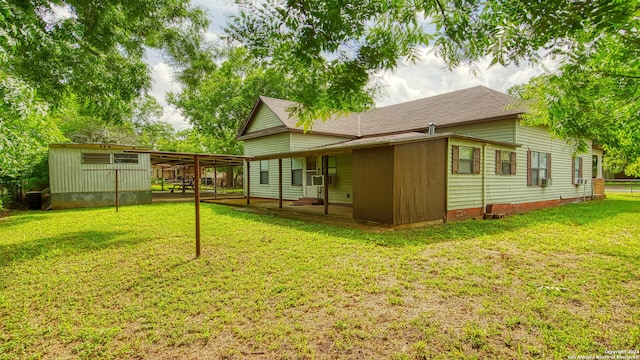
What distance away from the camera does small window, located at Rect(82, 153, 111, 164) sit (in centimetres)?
1283

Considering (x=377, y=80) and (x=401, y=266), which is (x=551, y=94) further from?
(x=401, y=266)

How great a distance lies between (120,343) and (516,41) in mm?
4596

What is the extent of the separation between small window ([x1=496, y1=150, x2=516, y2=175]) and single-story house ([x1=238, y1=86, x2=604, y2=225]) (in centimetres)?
4

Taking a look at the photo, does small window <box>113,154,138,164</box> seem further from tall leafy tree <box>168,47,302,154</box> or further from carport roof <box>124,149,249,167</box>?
tall leafy tree <box>168,47,302,154</box>

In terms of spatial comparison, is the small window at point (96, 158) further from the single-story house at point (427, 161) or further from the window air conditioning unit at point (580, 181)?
the window air conditioning unit at point (580, 181)

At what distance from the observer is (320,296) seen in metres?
3.62

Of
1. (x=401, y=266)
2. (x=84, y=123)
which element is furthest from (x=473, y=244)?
(x=84, y=123)

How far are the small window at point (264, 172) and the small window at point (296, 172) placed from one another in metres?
1.78

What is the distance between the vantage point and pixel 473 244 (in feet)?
20.4

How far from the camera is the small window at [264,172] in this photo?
1577 centimetres

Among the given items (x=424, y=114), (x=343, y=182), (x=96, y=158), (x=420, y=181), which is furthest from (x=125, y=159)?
(x=424, y=114)

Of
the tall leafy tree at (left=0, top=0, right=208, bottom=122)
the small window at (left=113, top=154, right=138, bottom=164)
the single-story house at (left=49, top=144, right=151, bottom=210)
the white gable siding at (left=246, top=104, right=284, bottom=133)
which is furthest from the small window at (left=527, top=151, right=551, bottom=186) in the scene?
the small window at (left=113, top=154, right=138, bottom=164)

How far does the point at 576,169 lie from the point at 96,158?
72.5ft

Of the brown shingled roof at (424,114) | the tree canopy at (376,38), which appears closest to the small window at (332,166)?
the brown shingled roof at (424,114)
